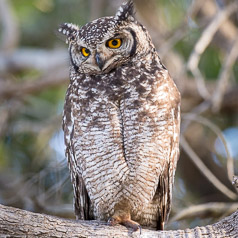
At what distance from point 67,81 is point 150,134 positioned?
3075 mm

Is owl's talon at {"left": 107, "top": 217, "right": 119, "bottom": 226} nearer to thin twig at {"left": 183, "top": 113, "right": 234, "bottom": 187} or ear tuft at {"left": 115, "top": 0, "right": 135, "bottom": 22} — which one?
thin twig at {"left": 183, "top": 113, "right": 234, "bottom": 187}

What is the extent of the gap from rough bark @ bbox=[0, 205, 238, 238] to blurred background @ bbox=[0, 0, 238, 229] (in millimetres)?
1179

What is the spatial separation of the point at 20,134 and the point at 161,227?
3.00 meters

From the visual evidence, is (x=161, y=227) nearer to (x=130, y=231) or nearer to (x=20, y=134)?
(x=130, y=231)

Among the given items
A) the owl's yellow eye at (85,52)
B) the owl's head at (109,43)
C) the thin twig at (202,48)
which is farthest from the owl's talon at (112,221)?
the thin twig at (202,48)

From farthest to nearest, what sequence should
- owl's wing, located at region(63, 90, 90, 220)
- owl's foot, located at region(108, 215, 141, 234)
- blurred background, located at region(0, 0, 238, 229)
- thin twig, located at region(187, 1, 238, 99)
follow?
blurred background, located at region(0, 0, 238, 229)
thin twig, located at region(187, 1, 238, 99)
owl's wing, located at region(63, 90, 90, 220)
owl's foot, located at region(108, 215, 141, 234)

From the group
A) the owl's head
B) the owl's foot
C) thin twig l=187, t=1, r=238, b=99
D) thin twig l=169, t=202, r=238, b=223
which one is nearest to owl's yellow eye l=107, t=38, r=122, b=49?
the owl's head

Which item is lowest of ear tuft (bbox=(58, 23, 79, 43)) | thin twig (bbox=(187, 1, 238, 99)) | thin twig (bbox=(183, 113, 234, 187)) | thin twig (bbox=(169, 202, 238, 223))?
thin twig (bbox=(169, 202, 238, 223))

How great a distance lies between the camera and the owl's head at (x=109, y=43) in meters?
3.57

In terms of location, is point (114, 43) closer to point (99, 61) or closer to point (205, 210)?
point (99, 61)

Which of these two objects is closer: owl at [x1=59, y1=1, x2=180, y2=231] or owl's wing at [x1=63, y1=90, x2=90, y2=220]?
owl at [x1=59, y1=1, x2=180, y2=231]

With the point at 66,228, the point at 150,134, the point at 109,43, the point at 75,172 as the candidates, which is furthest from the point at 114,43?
the point at 66,228

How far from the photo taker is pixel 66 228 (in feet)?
9.71

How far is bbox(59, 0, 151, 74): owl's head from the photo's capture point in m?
3.57
